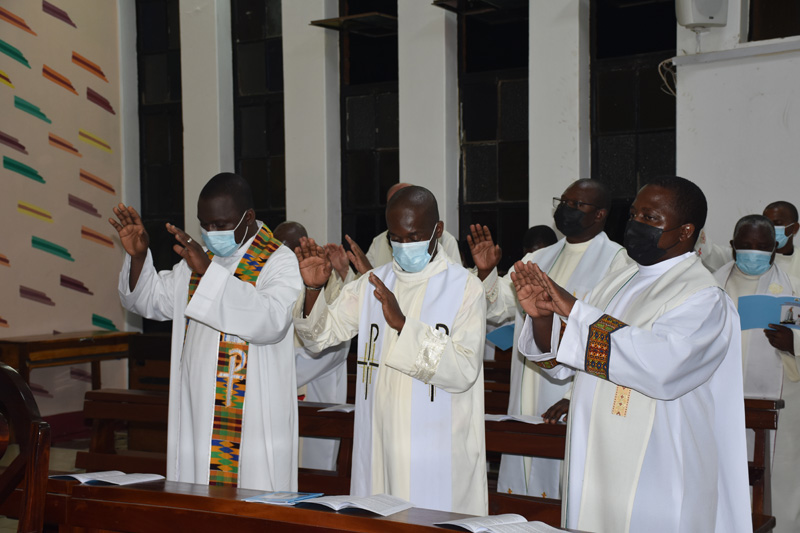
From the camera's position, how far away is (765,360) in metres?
5.96

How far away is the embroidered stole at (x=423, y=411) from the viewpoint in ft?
11.9

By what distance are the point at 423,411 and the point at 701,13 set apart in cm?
453

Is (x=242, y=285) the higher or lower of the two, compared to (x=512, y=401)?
higher

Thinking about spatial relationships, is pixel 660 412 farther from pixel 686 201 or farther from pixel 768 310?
pixel 768 310

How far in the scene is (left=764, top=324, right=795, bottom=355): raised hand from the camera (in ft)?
17.9

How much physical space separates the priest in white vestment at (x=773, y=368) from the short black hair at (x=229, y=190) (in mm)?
3493

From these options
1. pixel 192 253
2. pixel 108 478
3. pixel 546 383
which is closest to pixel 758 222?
pixel 546 383

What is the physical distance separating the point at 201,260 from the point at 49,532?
187cm

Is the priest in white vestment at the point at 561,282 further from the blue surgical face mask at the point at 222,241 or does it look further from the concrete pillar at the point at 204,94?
the concrete pillar at the point at 204,94

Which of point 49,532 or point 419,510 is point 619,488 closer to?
point 419,510

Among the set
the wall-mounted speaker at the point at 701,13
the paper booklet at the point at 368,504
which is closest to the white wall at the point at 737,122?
the wall-mounted speaker at the point at 701,13

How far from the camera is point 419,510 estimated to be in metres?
2.59

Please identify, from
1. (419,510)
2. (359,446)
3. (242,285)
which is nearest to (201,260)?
(242,285)

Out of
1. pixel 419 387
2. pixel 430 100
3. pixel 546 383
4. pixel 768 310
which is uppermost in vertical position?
pixel 430 100
